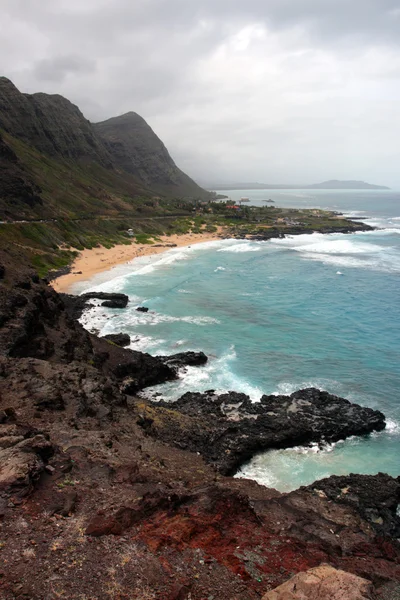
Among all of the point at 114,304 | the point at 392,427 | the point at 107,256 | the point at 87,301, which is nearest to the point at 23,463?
the point at 392,427

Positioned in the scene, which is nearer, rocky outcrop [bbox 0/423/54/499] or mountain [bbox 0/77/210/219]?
rocky outcrop [bbox 0/423/54/499]

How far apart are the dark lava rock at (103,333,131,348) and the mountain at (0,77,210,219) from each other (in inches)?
1781

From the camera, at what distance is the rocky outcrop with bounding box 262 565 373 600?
8.22m

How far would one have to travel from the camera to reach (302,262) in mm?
78938

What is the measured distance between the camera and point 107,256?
2891 inches

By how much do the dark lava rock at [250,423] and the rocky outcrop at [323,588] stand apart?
10011 mm

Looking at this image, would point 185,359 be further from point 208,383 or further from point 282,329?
point 282,329

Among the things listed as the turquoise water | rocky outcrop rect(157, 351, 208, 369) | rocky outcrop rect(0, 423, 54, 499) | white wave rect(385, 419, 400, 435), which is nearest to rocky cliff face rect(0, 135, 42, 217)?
the turquoise water

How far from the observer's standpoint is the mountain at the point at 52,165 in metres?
78.2

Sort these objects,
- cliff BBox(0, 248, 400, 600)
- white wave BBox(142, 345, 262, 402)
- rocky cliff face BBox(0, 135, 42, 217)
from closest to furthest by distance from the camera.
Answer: cliff BBox(0, 248, 400, 600) → white wave BBox(142, 345, 262, 402) → rocky cliff face BBox(0, 135, 42, 217)

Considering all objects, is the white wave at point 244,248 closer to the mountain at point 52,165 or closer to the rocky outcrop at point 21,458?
the mountain at point 52,165

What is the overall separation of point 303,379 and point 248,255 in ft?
190

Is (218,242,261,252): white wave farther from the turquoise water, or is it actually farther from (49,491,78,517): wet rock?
(49,491,78,517): wet rock

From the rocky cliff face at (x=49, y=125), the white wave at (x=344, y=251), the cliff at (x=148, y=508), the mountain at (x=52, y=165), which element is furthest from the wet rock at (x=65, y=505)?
the rocky cliff face at (x=49, y=125)
